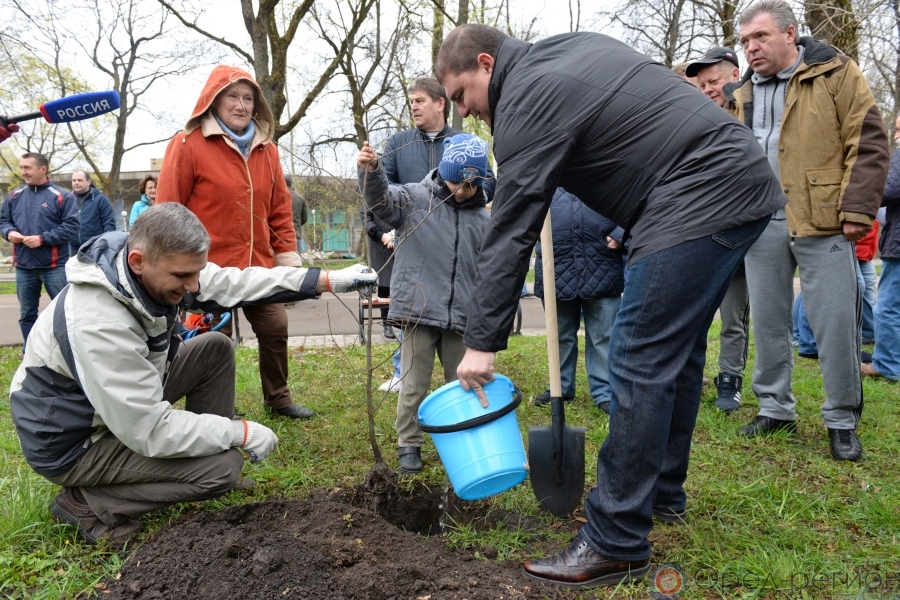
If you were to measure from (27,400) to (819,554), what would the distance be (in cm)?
298

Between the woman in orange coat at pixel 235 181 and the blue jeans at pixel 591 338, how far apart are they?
1.72 metres

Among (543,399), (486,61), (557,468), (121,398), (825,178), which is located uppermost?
(486,61)

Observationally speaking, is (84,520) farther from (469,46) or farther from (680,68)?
(680,68)

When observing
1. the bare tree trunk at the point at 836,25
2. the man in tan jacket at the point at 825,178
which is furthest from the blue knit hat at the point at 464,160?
the bare tree trunk at the point at 836,25

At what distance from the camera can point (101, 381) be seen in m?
2.36

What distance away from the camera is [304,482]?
10.6 feet

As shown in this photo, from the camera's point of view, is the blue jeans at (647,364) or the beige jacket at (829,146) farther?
the beige jacket at (829,146)

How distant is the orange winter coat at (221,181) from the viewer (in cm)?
383

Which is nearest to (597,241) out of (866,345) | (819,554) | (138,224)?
(819,554)

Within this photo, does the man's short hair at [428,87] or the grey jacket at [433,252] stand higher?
the man's short hair at [428,87]

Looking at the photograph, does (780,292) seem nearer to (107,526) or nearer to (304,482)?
(304,482)

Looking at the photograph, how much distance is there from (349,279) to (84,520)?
143 centimetres

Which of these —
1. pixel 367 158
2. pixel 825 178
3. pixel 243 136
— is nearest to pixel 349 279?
pixel 367 158

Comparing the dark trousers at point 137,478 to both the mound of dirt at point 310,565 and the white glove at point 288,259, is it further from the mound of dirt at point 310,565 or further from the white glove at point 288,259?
the white glove at point 288,259
